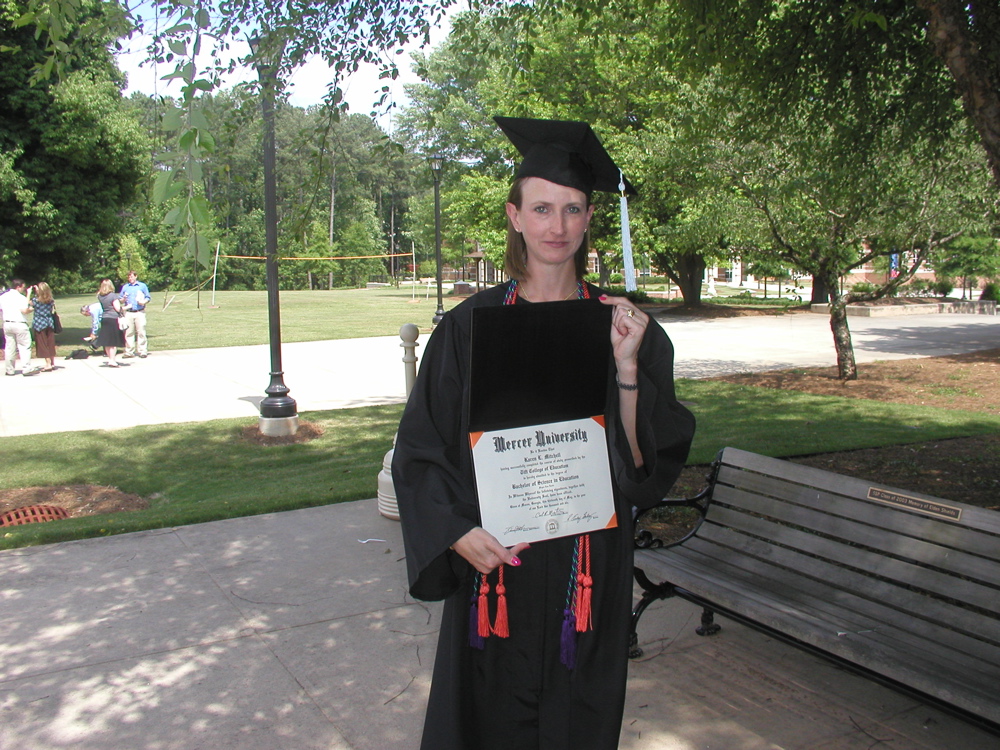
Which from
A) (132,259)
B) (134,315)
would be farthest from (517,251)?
(132,259)

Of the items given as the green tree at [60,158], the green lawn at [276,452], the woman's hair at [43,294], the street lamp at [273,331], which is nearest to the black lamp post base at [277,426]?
the street lamp at [273,331]

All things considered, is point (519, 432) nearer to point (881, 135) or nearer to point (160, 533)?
point (160, 533)

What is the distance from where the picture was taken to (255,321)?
29.3m

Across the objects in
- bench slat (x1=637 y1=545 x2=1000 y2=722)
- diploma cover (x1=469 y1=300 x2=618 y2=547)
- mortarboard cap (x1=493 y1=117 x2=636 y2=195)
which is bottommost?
bench slat (x1=637 y1=545 x2=1000 y2=722)

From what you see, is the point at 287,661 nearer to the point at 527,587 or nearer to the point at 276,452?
the point at 527,587

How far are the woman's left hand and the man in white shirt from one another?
611 inches

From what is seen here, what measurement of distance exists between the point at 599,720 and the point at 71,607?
10.7 feet

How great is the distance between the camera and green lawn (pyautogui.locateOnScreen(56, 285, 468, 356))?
73.3 feet

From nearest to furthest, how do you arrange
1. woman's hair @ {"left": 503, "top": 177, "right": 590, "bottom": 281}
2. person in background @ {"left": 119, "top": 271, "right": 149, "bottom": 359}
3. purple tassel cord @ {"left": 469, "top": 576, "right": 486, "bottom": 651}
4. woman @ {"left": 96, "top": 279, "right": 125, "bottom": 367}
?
purple tassel cord @ {"left": 469, "top": 576, "right": 486, "bottom": 651} < woman's hair @ {"left": 503, "top": 177, "right": 590, "bottom": 281} < woman @ {"left": 96, "top": 279, "right": 125, "bottom": 367} < person in background @ {"left": 119, "top": 271, "right": 149, "bottom": 359}

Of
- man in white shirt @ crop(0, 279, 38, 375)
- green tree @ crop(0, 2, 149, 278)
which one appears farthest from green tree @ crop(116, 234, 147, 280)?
man in white shirt @ crop(0, 279, 38, 375)

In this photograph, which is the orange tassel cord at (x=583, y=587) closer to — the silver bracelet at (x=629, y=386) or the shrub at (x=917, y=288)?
the silver bracelet at (x=629, y=386)

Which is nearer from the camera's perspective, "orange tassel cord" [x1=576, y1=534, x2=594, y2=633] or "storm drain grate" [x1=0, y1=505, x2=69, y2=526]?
"orange tassel cord" [x1=576, y1=534, x2=594, y2=633]
